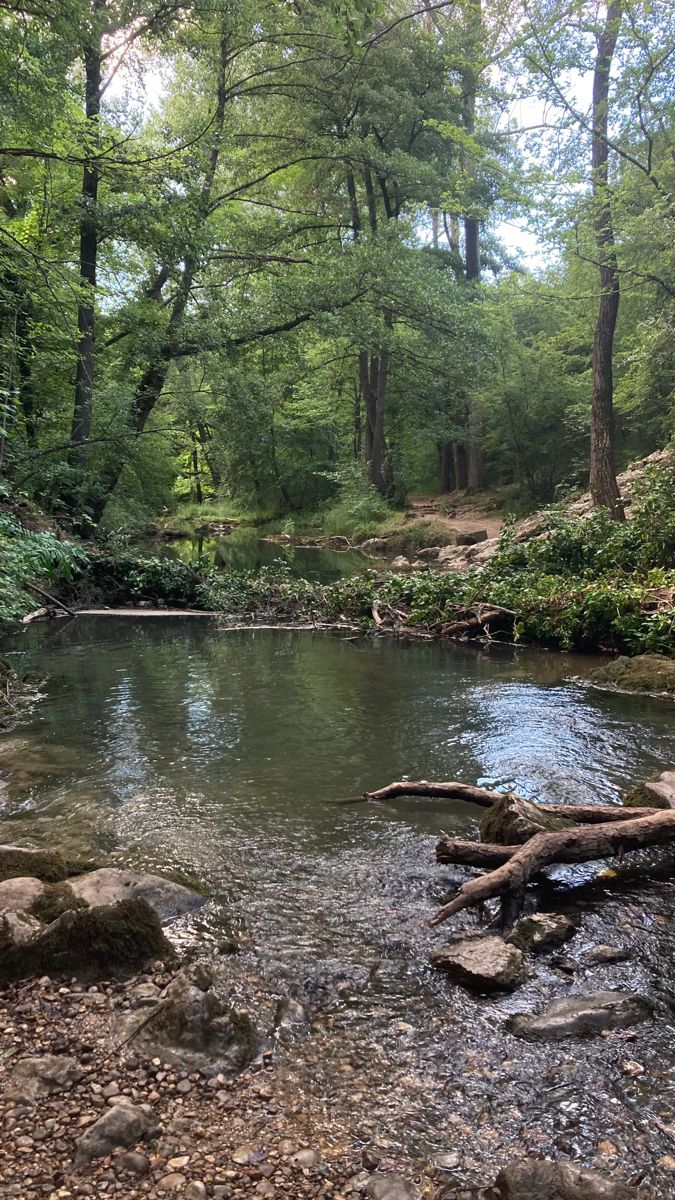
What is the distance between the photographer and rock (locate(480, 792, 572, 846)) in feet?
12.9

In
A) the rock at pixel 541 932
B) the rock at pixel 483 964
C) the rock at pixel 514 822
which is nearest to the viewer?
the rock at pixel 483 964

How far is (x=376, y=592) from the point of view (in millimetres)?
13859

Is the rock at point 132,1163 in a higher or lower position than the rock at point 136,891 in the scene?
lower

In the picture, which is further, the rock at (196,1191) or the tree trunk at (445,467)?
the tree trunk at (445,467)

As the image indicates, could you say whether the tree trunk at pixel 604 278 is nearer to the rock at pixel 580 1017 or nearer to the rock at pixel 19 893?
the rock at pixel 580 1017

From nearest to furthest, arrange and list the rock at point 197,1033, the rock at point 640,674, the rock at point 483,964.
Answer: the rock at point 197,1033
the rock at point 483,964
the rock at point 640,674

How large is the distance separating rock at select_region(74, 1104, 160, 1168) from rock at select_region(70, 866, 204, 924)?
46.6 inches

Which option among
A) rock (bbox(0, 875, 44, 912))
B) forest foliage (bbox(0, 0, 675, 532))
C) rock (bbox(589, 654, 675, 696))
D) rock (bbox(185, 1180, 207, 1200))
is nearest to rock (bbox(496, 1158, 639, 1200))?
rock (bbox(185, 1180, 207, 1200))

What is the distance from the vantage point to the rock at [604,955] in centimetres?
325

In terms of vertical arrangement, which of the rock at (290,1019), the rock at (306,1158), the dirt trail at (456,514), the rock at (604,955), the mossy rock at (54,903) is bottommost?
the rock at (604,955)

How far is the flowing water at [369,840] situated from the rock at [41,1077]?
0.80 metres

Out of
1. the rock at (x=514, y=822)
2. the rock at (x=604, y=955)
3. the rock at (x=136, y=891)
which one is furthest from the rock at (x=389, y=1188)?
the rock at (x=514, y=822)

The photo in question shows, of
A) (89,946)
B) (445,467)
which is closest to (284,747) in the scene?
(89,946)

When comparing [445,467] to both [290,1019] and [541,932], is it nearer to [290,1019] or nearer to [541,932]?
[541,932]
